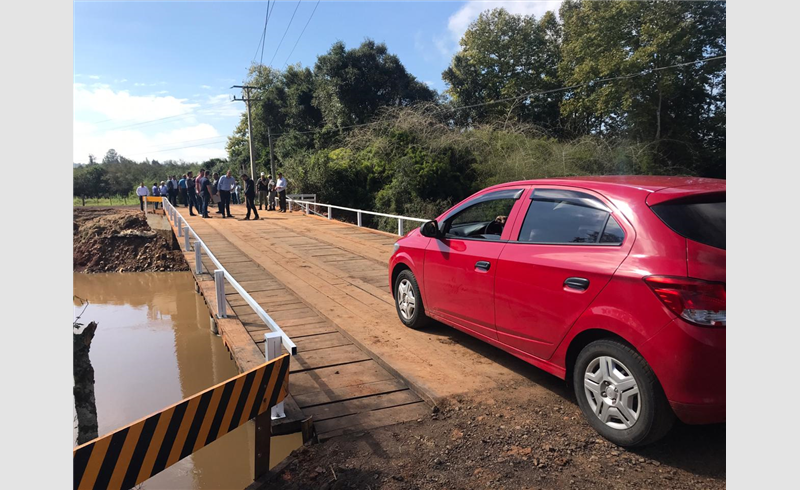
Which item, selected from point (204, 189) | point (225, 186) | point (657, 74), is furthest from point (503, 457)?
point (657, 74)

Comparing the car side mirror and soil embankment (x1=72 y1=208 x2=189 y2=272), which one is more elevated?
the car side mirror

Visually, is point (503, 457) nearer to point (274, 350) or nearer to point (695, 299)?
point (695, 299)

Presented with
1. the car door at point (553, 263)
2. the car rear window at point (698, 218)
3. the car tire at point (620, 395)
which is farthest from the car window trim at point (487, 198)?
the car tire at point (620, 395)

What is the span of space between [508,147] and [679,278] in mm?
24793

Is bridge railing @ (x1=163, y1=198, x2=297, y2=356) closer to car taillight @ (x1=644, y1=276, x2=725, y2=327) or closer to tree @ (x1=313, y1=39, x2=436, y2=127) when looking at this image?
car taillight @ (x1=644, y1=276, x2=725, y2=327)

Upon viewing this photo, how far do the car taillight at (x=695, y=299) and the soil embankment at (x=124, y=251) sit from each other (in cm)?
2399

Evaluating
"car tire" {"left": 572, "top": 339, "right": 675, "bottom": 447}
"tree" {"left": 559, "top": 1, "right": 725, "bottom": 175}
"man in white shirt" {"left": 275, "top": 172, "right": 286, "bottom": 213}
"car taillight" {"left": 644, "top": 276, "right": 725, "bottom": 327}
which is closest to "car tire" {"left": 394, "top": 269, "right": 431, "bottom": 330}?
"car tire" {"left": 572, "top": 339, "right": 675, "bottom": 447}

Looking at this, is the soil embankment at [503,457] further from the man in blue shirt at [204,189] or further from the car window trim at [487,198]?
the man in blue shirt at [204,189]

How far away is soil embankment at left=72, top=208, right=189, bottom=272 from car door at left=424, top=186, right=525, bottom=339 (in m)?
21.3

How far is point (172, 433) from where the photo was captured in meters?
3.02

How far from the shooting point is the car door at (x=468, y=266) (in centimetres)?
463

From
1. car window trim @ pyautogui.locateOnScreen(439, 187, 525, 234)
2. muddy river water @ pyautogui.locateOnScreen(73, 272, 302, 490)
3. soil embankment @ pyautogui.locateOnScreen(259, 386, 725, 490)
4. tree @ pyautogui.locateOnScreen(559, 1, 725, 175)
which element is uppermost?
tree @ pyautogui.locateOnScreen(559, 1, 725, 175)

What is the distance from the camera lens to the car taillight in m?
3.00

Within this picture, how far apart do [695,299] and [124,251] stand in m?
29.2
